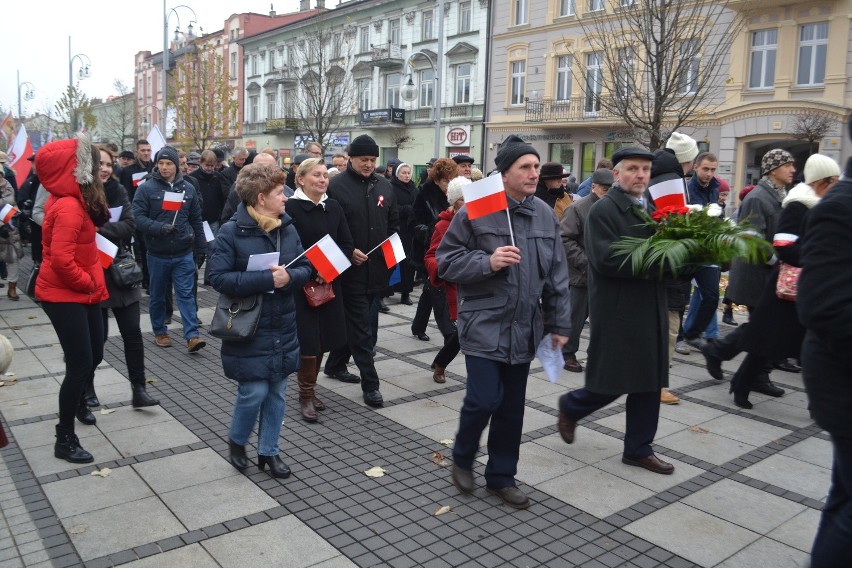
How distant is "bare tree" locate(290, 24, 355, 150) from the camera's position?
35.2 meters

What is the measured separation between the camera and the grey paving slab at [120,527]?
152 inches

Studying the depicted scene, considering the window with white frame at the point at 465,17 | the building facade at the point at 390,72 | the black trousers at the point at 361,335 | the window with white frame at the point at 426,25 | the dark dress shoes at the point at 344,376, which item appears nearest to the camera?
the black trousers at the point at 361,335

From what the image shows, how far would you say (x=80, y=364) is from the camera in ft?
16.2

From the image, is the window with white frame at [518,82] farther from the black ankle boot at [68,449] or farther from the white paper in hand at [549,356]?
the black ankle boot at [68,449]

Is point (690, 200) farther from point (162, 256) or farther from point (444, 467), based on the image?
point (162, 256)

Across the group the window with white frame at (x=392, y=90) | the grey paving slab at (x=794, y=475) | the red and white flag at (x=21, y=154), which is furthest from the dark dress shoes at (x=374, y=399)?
the window with white frame at (x=392, y=90)

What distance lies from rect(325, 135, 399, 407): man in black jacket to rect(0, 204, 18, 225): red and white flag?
17.3 ft

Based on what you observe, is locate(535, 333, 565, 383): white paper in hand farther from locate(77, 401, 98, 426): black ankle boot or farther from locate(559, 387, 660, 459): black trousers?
locate(77, 401, 98, 426): black ankle boot

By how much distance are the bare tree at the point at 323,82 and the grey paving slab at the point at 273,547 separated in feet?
96.2

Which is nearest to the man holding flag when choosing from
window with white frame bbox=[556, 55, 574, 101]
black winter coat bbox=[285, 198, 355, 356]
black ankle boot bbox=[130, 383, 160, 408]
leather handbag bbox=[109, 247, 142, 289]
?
black ankle boot bbox=[130, 383, 160, 408]

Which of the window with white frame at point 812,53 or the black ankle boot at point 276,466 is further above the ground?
the window with white frame at point 812,53

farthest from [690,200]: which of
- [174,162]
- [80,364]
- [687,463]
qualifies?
[80,364]

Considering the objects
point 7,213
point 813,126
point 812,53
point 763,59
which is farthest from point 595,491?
point 763,59

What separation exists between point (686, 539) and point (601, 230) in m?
1.83
